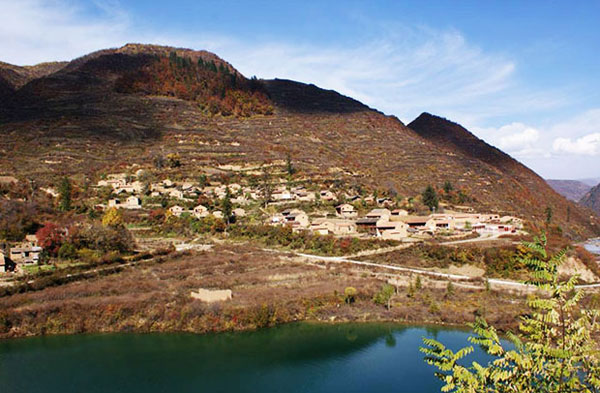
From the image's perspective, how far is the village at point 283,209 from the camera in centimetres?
4416

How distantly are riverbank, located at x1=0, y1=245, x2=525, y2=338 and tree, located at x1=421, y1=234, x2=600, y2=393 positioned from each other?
66.5ft

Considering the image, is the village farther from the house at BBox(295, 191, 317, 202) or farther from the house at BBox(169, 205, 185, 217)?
the house at BBox(169, 205, 185, 217)

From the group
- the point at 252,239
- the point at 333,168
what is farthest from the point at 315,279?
the point at 333,168

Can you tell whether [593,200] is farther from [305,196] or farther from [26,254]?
[26,254]

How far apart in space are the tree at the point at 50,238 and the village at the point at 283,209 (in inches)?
23.1

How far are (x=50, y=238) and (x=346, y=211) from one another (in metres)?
31.1

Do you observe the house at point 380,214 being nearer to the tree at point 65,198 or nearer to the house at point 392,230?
the house at point 392,230

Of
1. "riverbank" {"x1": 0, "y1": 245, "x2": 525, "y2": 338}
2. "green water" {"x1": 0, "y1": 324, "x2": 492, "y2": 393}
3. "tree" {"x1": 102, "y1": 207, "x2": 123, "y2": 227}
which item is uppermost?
"tree" {"x1": 102, "y1": 207, "x2": 123, "y2": 227}

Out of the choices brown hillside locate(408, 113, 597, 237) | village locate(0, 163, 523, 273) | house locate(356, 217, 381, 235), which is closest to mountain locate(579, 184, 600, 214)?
brown hillside locate(408, 113, 597, 237)

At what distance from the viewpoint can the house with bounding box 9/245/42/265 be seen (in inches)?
1250

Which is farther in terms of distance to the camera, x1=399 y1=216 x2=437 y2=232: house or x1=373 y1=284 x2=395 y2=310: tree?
x1=399 y1=216 x2=437 y2=232: house

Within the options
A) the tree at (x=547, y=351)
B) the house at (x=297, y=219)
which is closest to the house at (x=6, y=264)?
the house at (x=297, y=219)

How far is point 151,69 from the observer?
111625mm

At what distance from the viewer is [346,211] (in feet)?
167
